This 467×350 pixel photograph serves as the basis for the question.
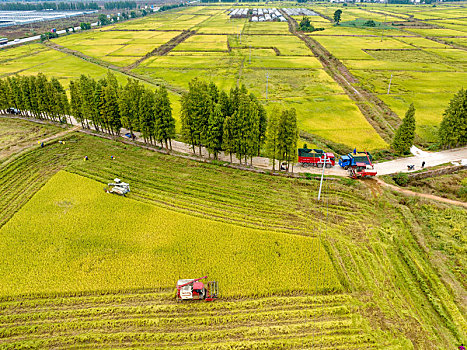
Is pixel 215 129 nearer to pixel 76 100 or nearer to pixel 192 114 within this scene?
pixel 192 114

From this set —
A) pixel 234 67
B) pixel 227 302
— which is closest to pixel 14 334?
pixel 227 302

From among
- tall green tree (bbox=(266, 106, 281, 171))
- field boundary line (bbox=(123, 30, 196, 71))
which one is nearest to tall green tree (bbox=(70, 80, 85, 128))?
tall green tree (bbox=(266, 106, 281, 171))

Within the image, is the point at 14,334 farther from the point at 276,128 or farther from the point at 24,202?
the point at 276,128

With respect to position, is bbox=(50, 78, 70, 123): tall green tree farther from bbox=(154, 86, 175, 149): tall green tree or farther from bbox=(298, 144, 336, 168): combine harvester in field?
bbox=(298, 144, 336, 168): combine harvester in field

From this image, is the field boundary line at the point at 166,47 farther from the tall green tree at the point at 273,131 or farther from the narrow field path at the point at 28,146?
the tall green tree at the point at 273,131

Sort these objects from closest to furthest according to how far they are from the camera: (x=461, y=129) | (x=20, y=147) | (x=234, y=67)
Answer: (x=461, y=129) < (x=20, y=147) < (x=234, y=67)

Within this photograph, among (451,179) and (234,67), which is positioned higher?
(234,67)

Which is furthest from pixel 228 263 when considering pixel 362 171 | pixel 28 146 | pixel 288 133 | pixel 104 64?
pixel 104 64
